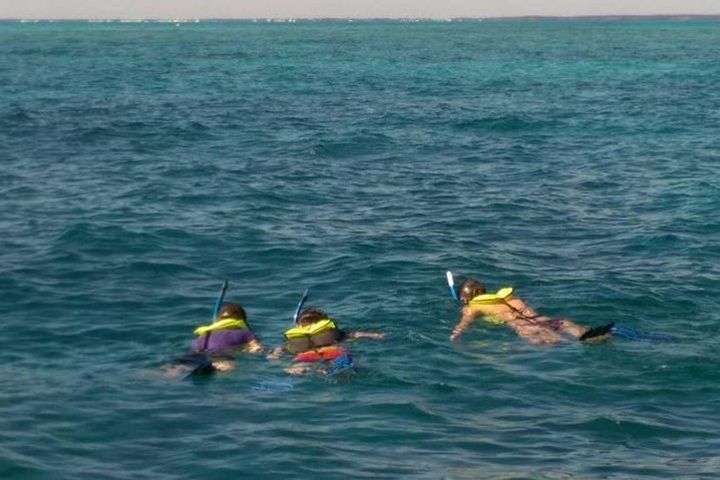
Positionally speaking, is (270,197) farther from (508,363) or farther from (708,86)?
(708,86)

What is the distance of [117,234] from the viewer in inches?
861

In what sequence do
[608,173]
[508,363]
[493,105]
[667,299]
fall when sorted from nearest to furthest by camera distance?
[508,363] < [667,299] < [608,173] < [493,105]

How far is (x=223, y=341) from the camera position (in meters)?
15.0

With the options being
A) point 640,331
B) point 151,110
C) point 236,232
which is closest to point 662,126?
point 151,110

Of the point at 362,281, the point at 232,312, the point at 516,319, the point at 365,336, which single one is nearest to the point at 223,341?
the point at 232,312

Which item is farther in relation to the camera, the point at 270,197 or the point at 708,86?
the point at 708,86

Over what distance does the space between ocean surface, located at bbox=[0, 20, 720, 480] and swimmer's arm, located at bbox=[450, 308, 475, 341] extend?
6.6 inches

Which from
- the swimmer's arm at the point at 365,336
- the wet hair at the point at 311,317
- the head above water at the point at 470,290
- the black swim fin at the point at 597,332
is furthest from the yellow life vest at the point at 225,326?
the black swim fin at the point at 597,332

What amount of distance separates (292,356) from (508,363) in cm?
268

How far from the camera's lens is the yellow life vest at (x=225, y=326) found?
15141 millimetres

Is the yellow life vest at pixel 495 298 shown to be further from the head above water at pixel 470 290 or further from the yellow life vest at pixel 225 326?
the yellow life vest at pixel 225 326

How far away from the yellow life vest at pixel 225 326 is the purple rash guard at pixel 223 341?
0.17 feet

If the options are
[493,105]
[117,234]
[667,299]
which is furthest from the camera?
[493,105]

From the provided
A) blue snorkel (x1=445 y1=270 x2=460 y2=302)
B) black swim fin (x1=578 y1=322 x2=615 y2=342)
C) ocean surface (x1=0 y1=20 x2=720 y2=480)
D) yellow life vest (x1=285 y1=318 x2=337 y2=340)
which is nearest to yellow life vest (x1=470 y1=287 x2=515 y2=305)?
ocean surface (x1=0 y1=20 x2=720 y2=480)
